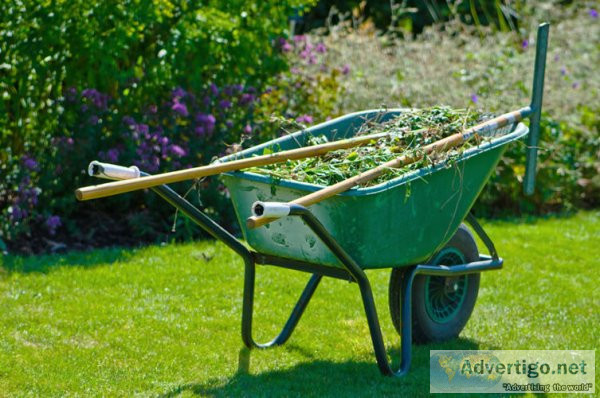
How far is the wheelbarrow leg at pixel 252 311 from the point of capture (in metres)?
3.77

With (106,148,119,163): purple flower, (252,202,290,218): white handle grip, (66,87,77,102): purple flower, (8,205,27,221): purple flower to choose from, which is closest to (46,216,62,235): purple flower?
(8,205,27,221): purple flower

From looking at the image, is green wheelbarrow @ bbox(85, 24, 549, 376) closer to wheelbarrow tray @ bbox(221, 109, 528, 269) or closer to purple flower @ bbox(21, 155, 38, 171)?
wheelbarrow tray @ bbox(221, 109, 528, 269)

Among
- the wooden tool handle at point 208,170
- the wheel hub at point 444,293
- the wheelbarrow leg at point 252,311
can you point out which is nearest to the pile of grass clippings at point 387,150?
the wooden tool handle at point 208,170

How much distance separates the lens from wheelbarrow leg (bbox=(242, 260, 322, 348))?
3771mm

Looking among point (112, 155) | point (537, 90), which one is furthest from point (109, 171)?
point (112, 155)

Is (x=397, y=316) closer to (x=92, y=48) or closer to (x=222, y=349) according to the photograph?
(x=222, y=349)

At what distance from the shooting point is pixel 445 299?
4.19m

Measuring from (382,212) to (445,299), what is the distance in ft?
3.02

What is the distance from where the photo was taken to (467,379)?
371 cm

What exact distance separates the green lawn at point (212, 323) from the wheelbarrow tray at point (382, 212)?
1.66 ft

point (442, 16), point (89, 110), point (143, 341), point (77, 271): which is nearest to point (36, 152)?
point (89, 110)

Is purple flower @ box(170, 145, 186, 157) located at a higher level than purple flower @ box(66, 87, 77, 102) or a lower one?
lower

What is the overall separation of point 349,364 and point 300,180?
0.83m
